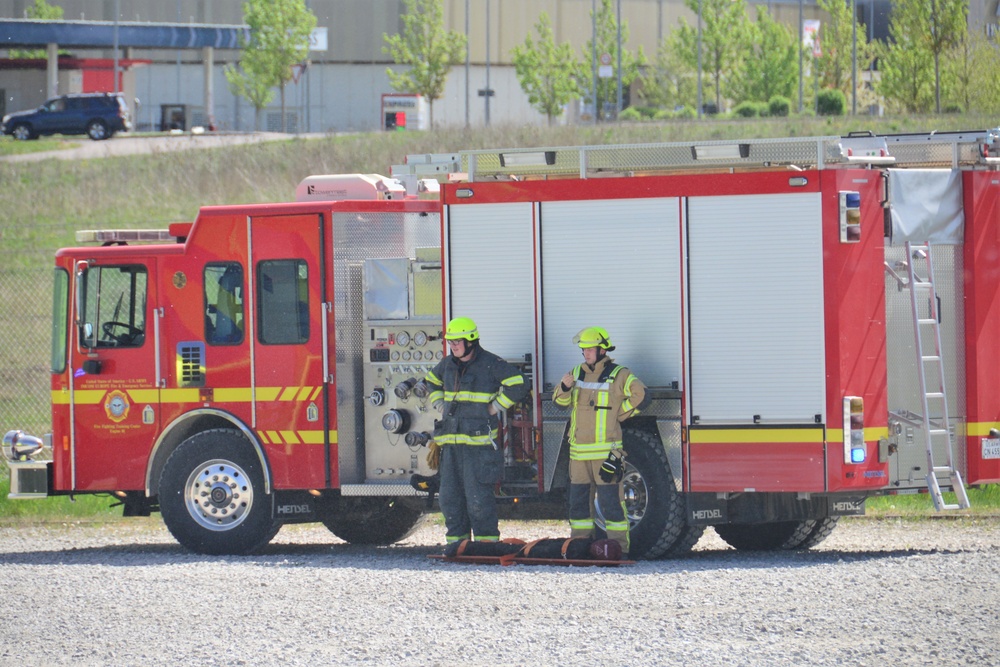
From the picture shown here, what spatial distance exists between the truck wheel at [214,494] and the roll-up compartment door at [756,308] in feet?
11.8

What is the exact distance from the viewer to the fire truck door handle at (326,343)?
35.8 feet

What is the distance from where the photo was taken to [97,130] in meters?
44.6

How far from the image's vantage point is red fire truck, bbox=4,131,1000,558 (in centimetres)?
976

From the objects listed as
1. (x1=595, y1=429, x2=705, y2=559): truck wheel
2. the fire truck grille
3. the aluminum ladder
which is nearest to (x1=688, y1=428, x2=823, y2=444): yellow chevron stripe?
(x1=595, y1=429, x2=705, y2=559): truck wheel

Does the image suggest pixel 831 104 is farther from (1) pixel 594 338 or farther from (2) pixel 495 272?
(1) pixel 594 338

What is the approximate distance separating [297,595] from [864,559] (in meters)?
3.96

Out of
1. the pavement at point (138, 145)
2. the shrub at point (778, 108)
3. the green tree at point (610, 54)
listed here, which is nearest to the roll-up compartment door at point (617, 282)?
the pavement at point (138, 145)

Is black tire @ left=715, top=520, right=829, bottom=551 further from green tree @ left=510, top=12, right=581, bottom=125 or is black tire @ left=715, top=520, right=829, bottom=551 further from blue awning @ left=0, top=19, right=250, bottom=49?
blue awning @ left=0, top=19, right=250, bottom=49

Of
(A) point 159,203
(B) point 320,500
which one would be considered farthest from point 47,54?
(B) point 320,500

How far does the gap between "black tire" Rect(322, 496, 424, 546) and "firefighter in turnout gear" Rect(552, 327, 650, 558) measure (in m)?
2.23

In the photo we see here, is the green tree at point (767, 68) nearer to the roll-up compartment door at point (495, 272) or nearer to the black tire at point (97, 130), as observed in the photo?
the black tire at point (97, 130)

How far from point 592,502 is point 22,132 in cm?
3907

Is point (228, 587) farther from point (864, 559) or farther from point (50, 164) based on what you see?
point (50, 164)

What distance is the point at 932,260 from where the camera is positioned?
1009 cm
